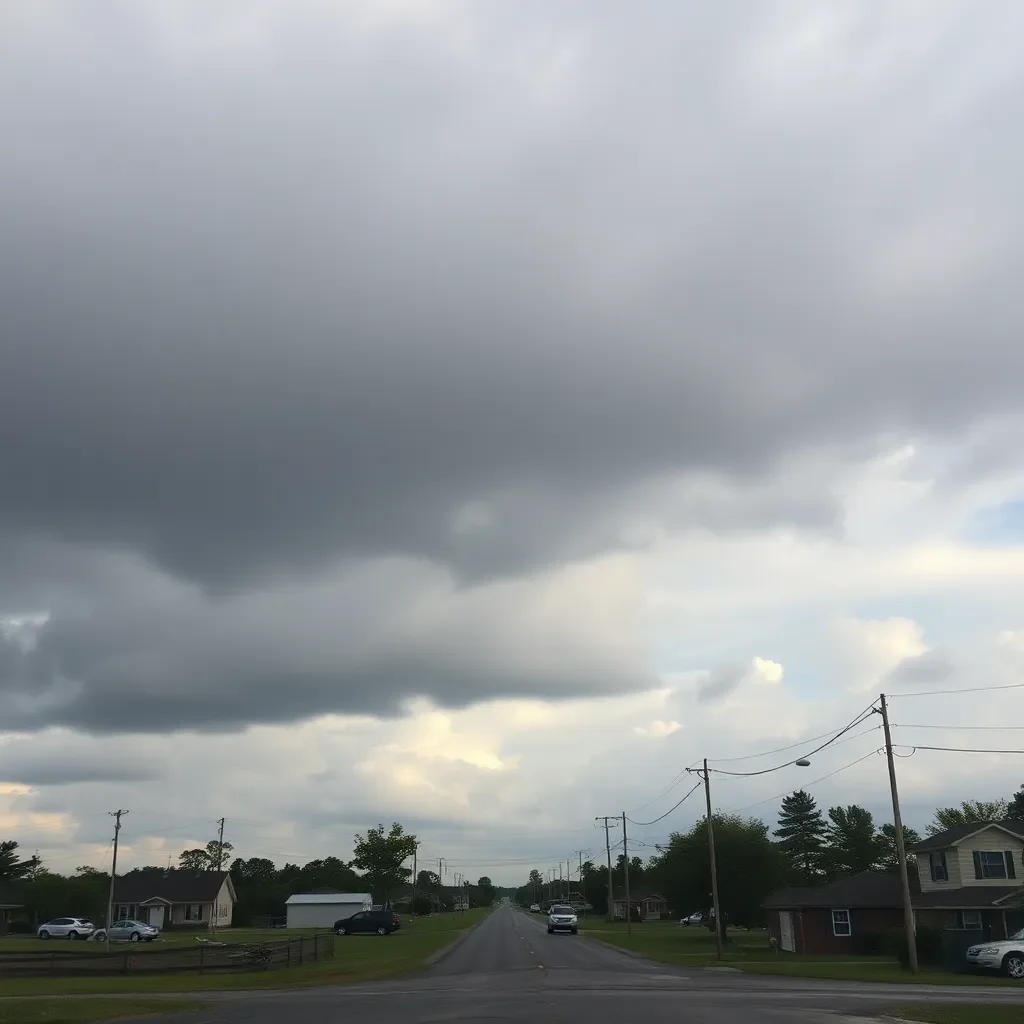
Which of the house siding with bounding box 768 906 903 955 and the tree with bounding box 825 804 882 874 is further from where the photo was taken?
the tree with bounding box 825 804 882 874

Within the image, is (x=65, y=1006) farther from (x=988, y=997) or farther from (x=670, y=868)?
(x=670, y=868)

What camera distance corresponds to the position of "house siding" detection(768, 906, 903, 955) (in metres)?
62.8

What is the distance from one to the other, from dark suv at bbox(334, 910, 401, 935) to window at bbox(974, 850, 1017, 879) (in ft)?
166

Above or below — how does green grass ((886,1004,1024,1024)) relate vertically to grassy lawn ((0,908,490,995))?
above

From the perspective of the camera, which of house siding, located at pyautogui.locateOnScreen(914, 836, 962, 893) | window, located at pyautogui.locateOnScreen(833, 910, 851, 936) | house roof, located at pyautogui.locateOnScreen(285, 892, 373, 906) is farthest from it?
house roof, located at pyautogui.locateOnScreen(285, 892, 373, 906)

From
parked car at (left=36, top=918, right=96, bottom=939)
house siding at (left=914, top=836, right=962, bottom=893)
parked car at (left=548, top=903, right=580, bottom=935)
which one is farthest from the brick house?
parked car at (left=36, top=918, right=96, bottom=939)

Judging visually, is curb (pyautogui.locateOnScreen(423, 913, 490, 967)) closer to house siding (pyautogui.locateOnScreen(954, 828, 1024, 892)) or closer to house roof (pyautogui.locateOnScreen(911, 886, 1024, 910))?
house roof (pyautogui.locateOnScreen(911, 886, 1024, 910))

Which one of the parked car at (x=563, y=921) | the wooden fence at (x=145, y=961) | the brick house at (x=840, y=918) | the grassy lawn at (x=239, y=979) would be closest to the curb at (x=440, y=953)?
the grassy lawn at (x=239, y=979)

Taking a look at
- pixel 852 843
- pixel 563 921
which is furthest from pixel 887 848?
pixel 563 921

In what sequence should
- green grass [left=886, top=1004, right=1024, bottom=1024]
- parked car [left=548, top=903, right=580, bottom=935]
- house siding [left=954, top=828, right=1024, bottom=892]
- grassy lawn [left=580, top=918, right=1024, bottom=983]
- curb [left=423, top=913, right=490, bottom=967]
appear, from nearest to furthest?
green grass [left=886, top=1004, right=1024, bottom=1024] → grassy lawn [left=580, top=918, right=1024, bottom=983] → curb [left=423, top=913, right=490, bottom=967] → house siding [left=954, top=828, right=1024, bottom=892] → parked car [left=548, top=903, right=580, bottom=935]

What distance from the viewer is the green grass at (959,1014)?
2425cm

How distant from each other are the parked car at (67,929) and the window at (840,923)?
209 ft

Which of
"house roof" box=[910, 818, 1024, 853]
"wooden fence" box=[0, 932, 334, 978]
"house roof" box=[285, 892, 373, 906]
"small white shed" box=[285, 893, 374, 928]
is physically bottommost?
"small white shed" box=[285, 893, 374, 928]

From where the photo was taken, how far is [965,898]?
56.3 m
